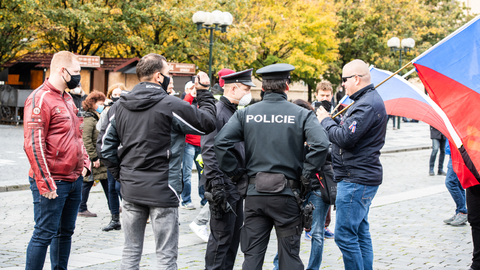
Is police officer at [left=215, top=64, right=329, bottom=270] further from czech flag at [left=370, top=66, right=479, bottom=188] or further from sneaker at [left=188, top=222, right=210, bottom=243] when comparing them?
sneaker at [left=188, top=222, right=210, bottom=243]

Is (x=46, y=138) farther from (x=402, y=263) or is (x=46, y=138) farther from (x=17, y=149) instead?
(x=17, y=149)

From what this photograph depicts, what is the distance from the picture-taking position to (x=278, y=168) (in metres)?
3.71

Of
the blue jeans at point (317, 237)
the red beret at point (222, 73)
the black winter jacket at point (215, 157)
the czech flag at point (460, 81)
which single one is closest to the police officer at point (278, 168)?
the black winter jacket at point (215, 157)

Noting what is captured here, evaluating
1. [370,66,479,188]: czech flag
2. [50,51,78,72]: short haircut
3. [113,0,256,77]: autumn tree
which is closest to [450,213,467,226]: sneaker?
[370,66,479,188]: czech flag

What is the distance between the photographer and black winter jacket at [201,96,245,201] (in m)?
4.24

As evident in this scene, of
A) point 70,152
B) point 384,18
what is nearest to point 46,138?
point 70,152

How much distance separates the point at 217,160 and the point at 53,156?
51.8 inches

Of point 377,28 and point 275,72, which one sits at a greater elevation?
point 377,28

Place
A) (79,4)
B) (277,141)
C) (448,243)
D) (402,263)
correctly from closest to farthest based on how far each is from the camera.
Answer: (277,141), (402,263), (448,243), (79,4)

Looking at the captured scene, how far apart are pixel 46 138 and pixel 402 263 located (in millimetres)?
3746

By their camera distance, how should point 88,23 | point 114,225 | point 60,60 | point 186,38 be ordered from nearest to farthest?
point 60,60, point 114,225, point 88,23, point 186,38

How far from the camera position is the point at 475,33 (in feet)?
15.6

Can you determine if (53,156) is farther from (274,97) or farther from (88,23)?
(88,23)

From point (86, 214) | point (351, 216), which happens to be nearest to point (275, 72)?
point (351, 216)
